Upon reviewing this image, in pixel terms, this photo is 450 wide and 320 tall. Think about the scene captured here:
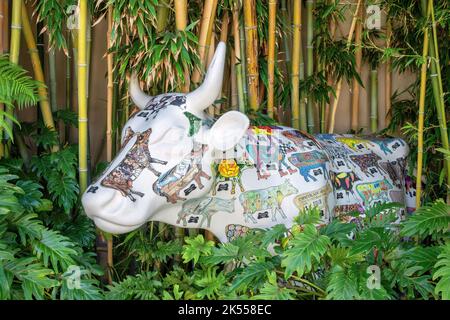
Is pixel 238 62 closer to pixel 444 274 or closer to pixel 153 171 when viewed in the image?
pixel 153 171

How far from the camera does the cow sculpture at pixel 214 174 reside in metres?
1.93

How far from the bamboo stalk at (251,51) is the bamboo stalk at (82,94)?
66 centimetres

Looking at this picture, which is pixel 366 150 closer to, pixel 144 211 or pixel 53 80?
pixel 144 211

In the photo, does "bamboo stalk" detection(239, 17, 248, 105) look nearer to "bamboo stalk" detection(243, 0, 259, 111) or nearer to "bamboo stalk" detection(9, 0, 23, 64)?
"bamboo stalk" detection(243, 0, 259, 111)

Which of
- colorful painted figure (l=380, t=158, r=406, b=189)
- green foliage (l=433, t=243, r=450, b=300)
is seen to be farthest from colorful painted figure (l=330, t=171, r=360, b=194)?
green foliage (l=433, t=243, r=450, b=300)

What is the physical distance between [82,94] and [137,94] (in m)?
0.24

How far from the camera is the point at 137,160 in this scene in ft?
6.37

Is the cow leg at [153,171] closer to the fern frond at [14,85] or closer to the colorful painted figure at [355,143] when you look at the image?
the fern frond at [14,85]

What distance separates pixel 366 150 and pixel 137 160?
1.10m

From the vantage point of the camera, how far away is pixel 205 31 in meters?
2.31

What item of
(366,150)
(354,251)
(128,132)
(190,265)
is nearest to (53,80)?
(128,132)

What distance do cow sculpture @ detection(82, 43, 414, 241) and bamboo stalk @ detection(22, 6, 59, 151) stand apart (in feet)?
1.57

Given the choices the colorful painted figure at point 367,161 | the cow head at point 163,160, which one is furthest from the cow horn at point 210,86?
the colorful painted figure at point 367,161

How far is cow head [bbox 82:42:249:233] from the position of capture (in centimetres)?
191
